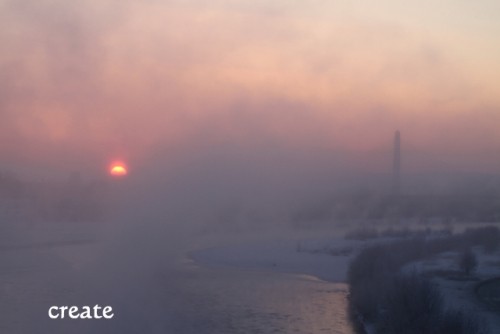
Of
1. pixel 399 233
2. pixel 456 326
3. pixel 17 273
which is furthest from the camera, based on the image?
pixel 399 233

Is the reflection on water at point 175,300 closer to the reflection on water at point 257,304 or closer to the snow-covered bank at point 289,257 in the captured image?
the reflection on water at point 257,304

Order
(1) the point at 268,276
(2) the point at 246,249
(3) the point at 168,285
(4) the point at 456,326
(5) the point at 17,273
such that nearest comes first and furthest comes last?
1. (4) the point at 456,326
2. (3) the point at 168,285
3. (5) the point at 17,273
4. (1) the point at 268,276
5. (2) the point at 246,249

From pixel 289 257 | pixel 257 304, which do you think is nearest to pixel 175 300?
pixel 257 304

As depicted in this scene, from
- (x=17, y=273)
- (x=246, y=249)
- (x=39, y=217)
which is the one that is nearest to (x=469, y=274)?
(x=246, y=249)

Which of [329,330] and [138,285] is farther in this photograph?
[138,285]

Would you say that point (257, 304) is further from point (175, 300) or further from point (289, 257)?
point (289, 257)

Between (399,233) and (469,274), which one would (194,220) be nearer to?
(399,233)

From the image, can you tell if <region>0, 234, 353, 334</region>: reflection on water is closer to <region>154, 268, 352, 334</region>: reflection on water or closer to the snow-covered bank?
<region>154, 268, 352, 334</region>: reflection on water
